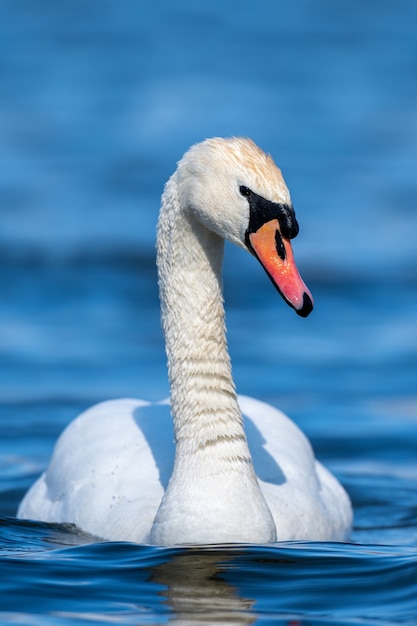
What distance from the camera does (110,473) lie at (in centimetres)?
823

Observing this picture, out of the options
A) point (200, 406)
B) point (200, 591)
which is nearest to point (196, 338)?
point (200, 406)

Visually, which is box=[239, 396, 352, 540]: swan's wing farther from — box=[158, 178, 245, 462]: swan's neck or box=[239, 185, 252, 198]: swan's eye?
box=[239, 185, 252, 198]: swan's eye

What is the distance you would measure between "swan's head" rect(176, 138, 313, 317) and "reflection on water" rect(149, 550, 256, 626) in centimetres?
121

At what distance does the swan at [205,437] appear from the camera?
6.80 meters

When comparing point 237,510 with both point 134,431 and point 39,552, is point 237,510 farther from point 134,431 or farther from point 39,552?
point 134,431

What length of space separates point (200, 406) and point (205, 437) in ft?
0.57

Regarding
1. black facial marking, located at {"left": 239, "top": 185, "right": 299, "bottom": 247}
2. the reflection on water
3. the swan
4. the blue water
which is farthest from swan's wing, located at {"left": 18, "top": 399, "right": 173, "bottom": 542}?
black facial marking, located at {"left": 239, "top": 185, "right": 299, "bottom": 247}

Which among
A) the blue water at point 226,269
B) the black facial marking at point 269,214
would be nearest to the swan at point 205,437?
the black facial marking at point 269,214

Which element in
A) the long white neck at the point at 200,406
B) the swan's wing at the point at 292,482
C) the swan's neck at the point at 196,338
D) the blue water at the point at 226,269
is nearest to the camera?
the blue water at the point at 226,269

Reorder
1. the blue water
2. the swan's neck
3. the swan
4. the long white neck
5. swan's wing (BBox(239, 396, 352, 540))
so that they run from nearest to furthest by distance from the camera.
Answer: the blue water, the swan, the long white neck, the swan's neck, swan's wing (BBox(239, 396, 352, 540))

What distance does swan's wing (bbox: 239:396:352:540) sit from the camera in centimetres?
774

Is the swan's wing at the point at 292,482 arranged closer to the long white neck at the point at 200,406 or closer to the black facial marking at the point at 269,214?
the long white neck at the point at 200,406

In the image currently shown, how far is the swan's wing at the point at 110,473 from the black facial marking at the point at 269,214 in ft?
5.57

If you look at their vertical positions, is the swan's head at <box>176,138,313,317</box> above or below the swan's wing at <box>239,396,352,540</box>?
above
